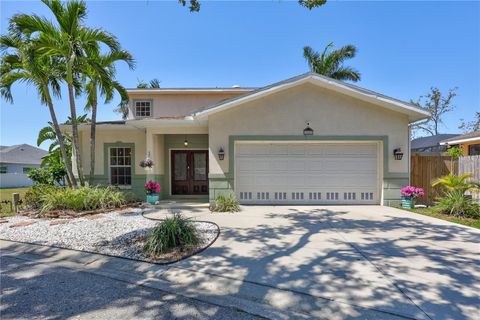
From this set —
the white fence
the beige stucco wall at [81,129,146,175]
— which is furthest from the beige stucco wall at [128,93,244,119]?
the white fence

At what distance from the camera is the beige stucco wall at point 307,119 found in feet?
29.9

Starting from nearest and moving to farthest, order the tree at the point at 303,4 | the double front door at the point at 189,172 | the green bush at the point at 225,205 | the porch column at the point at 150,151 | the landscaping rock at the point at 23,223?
the tree at the point at 303,4, the landscaping rock at the point at 23,223, the green bush at the point at 225,205, the porch column at the point at 150,151, the double front door at the point at 189,172

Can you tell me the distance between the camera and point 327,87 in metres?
8.98

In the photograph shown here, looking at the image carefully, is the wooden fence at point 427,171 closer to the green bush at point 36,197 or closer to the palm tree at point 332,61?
the palm tree at point 332,61

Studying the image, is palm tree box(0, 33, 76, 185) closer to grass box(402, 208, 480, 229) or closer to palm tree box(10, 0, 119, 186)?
palm tree box(10, 0, 119, 186)

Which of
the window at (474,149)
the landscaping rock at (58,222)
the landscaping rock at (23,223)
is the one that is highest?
the window at (474,149)

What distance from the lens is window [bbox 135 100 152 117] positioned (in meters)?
13.1

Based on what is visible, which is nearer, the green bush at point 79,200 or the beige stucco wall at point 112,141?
the green bush at point 79,200

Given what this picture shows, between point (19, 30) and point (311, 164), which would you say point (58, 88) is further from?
point (311, 164)

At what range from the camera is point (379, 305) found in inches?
117

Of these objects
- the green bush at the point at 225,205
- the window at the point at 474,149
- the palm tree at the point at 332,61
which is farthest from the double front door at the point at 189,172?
the window at the point at 474,149

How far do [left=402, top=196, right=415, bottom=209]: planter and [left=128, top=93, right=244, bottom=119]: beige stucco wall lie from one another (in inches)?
347

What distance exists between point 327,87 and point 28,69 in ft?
34.0

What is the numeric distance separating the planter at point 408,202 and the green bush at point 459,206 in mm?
908
